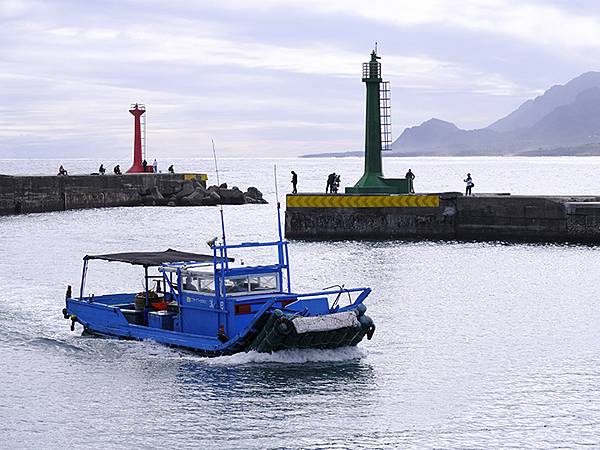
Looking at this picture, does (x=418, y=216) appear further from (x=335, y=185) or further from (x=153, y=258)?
(x=153, y=258)

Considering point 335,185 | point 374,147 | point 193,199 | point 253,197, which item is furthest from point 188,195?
point 374,147

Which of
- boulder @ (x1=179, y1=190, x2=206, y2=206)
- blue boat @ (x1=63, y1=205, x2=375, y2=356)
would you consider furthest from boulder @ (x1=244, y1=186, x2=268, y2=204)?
blue boat @ (x1=63, y1=205, x2=375, y2=356)

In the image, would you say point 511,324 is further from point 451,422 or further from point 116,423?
point 116,423

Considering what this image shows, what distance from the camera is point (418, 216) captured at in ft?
163

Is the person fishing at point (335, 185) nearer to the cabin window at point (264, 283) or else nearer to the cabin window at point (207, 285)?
the cabin window at point (264, 283)

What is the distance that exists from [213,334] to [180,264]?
259cm

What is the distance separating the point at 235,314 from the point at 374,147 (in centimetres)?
2999

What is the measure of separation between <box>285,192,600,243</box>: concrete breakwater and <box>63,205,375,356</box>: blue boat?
24.6m

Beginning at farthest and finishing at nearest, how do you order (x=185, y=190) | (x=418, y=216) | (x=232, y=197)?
(x=232, y=197) → (x=185, y=190) → (x=418, y=216)

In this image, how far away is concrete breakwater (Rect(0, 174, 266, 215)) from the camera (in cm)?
7169

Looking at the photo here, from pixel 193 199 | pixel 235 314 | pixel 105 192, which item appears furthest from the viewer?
pixel 193 199

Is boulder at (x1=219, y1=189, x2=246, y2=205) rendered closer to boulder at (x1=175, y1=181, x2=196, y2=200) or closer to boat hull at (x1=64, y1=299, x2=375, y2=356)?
boulder at (x1=175, y1=181, x2=196, y2=200)

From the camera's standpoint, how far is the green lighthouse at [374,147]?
167ft

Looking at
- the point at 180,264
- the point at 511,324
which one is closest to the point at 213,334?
the point at 180,264
